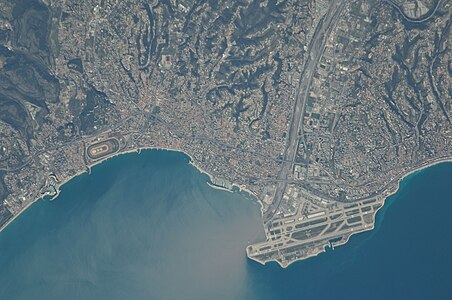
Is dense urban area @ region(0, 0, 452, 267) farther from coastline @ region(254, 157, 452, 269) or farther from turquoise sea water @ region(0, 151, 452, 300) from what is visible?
turquoise sea water @ region(0, 151, 452, 300)

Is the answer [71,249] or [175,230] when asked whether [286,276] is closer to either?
[175,230]

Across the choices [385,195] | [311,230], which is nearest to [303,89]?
[385,195]

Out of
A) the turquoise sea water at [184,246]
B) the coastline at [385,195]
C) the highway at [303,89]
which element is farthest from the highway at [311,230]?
the highway at [303,89]

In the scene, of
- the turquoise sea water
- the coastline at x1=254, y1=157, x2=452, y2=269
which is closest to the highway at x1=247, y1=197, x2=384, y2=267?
the coastline at x1=254, y1=157, x2=452, y2=269

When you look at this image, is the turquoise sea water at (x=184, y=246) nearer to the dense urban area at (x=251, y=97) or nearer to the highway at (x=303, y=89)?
the dense urban area at (x=251, y=97)

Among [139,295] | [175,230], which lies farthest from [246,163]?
[139,295]
